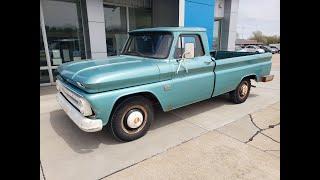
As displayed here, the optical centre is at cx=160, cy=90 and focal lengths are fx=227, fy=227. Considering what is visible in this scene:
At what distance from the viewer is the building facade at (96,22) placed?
823 centimetres

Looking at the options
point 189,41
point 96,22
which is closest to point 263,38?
point 96,22

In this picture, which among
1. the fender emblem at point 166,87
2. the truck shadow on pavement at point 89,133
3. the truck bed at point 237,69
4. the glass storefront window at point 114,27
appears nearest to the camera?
the truck shadow on pavement at point 89,133

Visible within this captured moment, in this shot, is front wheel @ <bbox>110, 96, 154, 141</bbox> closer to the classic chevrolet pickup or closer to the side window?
the classic chevrolet pickup

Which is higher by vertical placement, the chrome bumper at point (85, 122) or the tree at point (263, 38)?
the tree at point (263, 38)

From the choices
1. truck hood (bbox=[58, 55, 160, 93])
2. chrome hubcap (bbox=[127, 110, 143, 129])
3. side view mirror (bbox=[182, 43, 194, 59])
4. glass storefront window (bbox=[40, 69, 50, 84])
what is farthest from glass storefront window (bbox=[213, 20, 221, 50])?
chrome hubcap (bbox=[127, 110, 143, 129])

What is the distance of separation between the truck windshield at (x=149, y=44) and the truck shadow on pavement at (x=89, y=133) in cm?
141

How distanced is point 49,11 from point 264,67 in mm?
7434

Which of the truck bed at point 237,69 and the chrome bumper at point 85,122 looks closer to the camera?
the chrome bumper at point 85,122

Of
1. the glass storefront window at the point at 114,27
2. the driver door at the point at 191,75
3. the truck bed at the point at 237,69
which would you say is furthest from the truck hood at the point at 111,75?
the glass storefront window at the point at 114,27

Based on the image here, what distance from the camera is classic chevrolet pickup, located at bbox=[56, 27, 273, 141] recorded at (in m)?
3.37

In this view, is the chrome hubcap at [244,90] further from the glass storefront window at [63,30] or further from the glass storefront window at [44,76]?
the glass storefront window at [44,76]

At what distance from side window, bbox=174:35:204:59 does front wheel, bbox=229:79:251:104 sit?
1.66 meters
